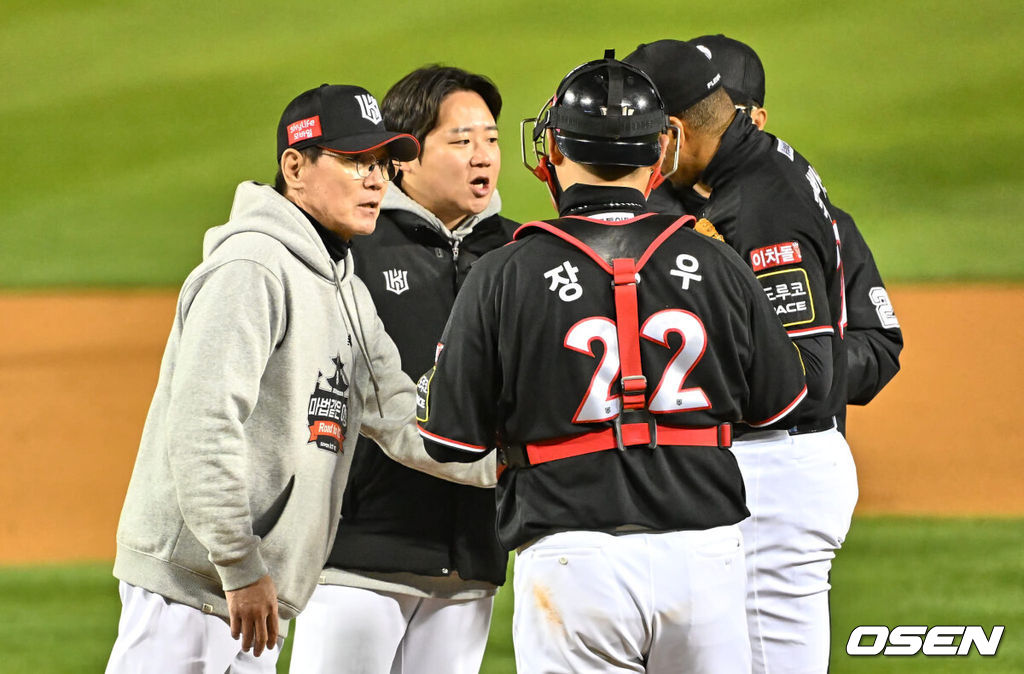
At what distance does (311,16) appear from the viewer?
5.14m

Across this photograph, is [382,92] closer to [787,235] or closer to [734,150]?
[734,150]

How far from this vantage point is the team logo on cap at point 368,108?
2174 millimetres

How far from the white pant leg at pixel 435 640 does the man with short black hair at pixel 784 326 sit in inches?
25.6

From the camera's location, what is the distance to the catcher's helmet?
5.57ft


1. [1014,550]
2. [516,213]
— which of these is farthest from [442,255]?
[1014,550]

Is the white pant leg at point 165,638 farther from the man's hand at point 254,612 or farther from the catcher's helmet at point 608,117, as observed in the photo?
the catcher's helmet at point 608,117

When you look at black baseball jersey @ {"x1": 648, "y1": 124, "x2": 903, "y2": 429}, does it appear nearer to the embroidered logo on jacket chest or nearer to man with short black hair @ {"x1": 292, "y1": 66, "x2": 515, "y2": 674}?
man with short black hair @ {"x1": 292, "y1": 66, "x2": 515, "y2": 674}

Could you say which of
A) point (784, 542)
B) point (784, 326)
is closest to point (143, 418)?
point (784, 542)

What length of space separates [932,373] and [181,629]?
3709 millimetres

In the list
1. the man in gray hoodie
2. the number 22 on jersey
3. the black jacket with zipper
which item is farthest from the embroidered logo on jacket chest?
the number 22 on jersey

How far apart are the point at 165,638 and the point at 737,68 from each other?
1.70m

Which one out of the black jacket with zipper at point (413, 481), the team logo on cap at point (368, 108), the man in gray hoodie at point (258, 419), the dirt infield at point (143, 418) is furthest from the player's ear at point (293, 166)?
the dirt infield at point (143, 418)

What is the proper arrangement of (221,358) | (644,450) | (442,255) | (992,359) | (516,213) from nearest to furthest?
(644,450)
(221,358)
(442,255)
(992,359)
(516,213)

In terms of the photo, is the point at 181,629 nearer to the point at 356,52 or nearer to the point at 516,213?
the point at 516,213
